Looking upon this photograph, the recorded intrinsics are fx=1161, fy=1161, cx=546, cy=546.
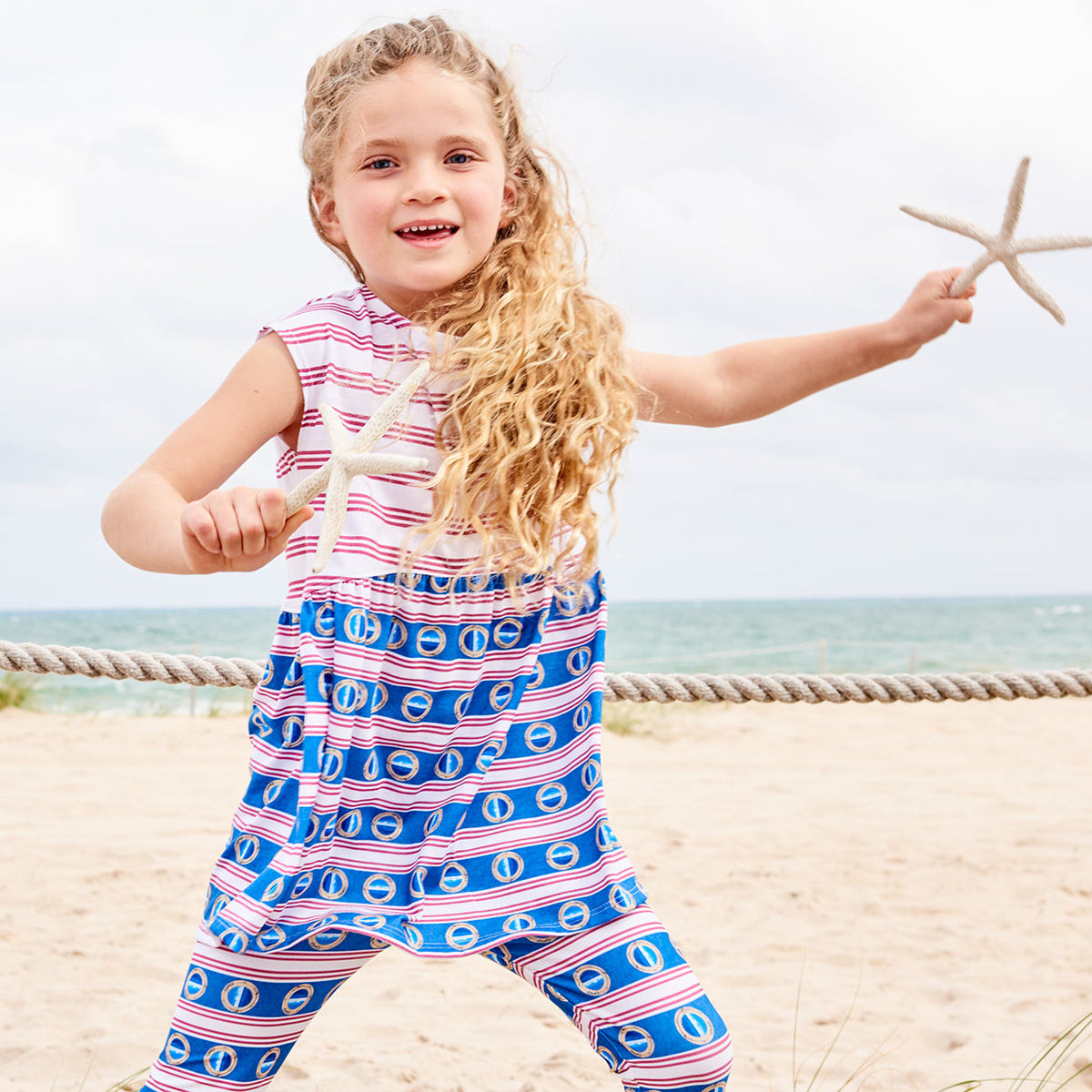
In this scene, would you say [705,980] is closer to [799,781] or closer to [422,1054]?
[422,1054]

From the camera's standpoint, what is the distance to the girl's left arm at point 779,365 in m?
1.56

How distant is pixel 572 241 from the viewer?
153cm

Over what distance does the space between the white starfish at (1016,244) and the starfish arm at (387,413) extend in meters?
0.91

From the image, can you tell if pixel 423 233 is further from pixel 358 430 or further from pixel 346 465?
pixel 346 465

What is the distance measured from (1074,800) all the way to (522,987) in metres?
4.24

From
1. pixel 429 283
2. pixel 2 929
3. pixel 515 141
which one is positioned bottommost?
pixel 2 929

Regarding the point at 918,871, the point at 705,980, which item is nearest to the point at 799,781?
the point at 918,871

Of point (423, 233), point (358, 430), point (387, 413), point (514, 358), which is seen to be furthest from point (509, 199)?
point (387, 413)

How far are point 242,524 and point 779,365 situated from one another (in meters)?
0.87

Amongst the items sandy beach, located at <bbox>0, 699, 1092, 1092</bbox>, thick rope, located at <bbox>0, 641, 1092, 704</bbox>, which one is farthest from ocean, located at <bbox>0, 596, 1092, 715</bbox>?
thick rope, located at <bbox>0, 641, 1092, 704</bbox>

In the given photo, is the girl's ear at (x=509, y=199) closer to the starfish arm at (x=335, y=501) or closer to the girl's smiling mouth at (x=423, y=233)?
the girl's smiling mouth at (x=423, y=233)

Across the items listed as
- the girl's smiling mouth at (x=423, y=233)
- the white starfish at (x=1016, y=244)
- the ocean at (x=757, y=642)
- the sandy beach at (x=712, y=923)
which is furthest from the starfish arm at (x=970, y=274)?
the ocean at (x=757, y=642)

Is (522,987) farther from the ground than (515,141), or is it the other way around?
(515,141)

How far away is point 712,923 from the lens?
418 cm
